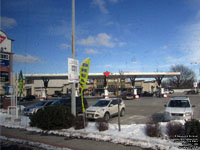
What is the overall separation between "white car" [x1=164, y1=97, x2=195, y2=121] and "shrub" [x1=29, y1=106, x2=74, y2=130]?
19.6 ft

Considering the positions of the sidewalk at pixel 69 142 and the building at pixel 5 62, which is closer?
the sidewalk at pixel 69 142

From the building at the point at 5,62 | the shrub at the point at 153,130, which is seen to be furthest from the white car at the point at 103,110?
the building at the point at 5,62

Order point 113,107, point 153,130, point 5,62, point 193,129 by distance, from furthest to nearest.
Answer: point 5,62 < point 113,107 < point 153,130 < point 193,129

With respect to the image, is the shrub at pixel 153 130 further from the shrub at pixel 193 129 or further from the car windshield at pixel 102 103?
the car windshield at pixel 102 103

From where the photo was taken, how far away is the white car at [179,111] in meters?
10.5

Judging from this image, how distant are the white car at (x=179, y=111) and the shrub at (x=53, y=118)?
19.6 ft

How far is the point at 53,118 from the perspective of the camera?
9508mm

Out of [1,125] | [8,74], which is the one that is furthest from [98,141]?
[8,74]

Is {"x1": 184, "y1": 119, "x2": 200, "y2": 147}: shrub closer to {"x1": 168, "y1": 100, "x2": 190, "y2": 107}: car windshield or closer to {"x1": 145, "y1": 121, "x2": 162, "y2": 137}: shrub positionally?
{"x1": 145, "y1": 121, "x2": 162, "y2": 137}: shrub

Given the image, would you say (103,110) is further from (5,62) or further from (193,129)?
(5,62)

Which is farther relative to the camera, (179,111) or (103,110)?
(103,110)

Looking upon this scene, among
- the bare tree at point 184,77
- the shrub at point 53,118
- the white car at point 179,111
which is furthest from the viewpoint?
the bare tree at point 184,77

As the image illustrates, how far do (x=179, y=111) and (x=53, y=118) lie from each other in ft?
24.9

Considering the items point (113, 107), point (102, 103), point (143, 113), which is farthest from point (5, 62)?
point (143, 113)
